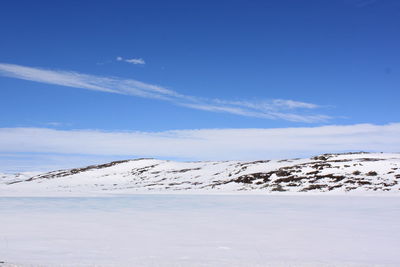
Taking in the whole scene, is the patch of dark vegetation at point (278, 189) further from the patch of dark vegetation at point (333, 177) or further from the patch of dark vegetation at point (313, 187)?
the patch of dark vegetation at point (333, 177)

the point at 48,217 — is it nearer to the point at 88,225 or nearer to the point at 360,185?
the point at 88,225

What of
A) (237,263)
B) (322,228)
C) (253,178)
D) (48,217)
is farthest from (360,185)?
(237,263)

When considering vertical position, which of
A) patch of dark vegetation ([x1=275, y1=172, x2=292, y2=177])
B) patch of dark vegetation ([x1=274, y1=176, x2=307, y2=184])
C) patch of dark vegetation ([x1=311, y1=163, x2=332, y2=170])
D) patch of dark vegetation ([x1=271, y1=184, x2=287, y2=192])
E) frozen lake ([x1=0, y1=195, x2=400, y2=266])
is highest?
patch of dark vegetation ([x1=311, y1=163, x2=332, y2=170])

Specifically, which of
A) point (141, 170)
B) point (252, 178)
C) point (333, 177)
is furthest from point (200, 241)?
A: point (141, 170)

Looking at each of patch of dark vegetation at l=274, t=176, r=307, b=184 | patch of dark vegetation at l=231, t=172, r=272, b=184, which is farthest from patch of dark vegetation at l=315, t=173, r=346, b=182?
patch of dark vegetation at l=231, t=172, r=272, b=184

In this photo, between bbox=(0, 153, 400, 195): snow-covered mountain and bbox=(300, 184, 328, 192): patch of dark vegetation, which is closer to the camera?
bbox=(300, 184, 328, 192): patch of dark vegetation

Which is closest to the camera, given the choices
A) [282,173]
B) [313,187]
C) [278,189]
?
[313,187]

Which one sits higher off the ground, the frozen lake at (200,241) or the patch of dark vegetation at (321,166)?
the patch of dark vegetation at (321,166)

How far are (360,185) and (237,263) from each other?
96.9 ft

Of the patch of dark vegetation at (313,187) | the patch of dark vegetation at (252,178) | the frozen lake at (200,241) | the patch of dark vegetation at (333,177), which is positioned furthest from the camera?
the patch of dark vegetation at (252,178)

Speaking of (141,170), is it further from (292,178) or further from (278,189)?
(278,189)

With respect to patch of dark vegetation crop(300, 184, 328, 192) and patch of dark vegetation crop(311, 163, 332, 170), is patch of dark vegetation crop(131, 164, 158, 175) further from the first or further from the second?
patch of dark vegetation crop(300, 184, 328, 192)

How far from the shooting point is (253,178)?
42.5 m

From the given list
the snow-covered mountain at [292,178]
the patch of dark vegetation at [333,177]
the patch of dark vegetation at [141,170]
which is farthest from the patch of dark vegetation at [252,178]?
the patch of dark vegetation at [141,170]
